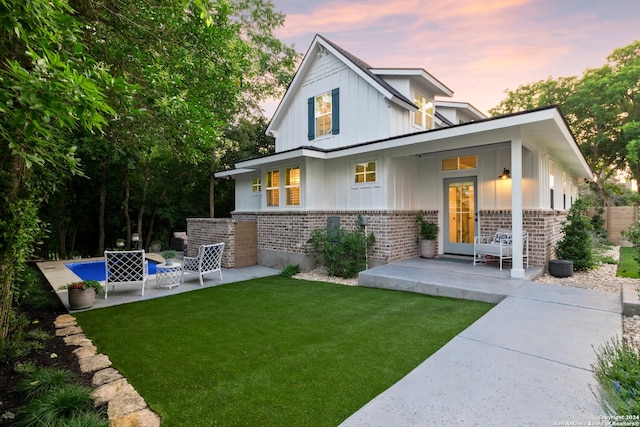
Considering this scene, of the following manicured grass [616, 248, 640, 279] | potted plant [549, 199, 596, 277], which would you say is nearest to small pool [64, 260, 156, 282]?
potted plant [549, 199, 596, 277]

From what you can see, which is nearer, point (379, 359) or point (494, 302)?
point (379, 359)

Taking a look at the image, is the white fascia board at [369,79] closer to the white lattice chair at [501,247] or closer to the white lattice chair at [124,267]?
the white lattice chair at [501,247]

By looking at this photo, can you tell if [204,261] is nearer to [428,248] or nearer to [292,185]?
[292,185]

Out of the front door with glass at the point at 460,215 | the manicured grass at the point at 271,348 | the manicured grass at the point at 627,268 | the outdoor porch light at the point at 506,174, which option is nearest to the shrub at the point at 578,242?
the manicured grass at the point at 627,268

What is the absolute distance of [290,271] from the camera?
905 cm

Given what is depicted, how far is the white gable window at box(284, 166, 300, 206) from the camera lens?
32.9ft

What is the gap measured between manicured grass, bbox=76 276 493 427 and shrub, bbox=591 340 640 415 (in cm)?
152

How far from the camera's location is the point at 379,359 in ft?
11.1

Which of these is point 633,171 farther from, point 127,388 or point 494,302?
point 127,388

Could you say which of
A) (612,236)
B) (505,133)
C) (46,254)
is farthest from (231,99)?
(612,236)

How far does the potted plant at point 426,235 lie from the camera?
364 inches

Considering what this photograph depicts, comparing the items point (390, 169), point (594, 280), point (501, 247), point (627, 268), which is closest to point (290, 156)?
point (390, 169)

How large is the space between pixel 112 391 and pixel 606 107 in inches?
1033

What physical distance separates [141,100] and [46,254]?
1273 cm
